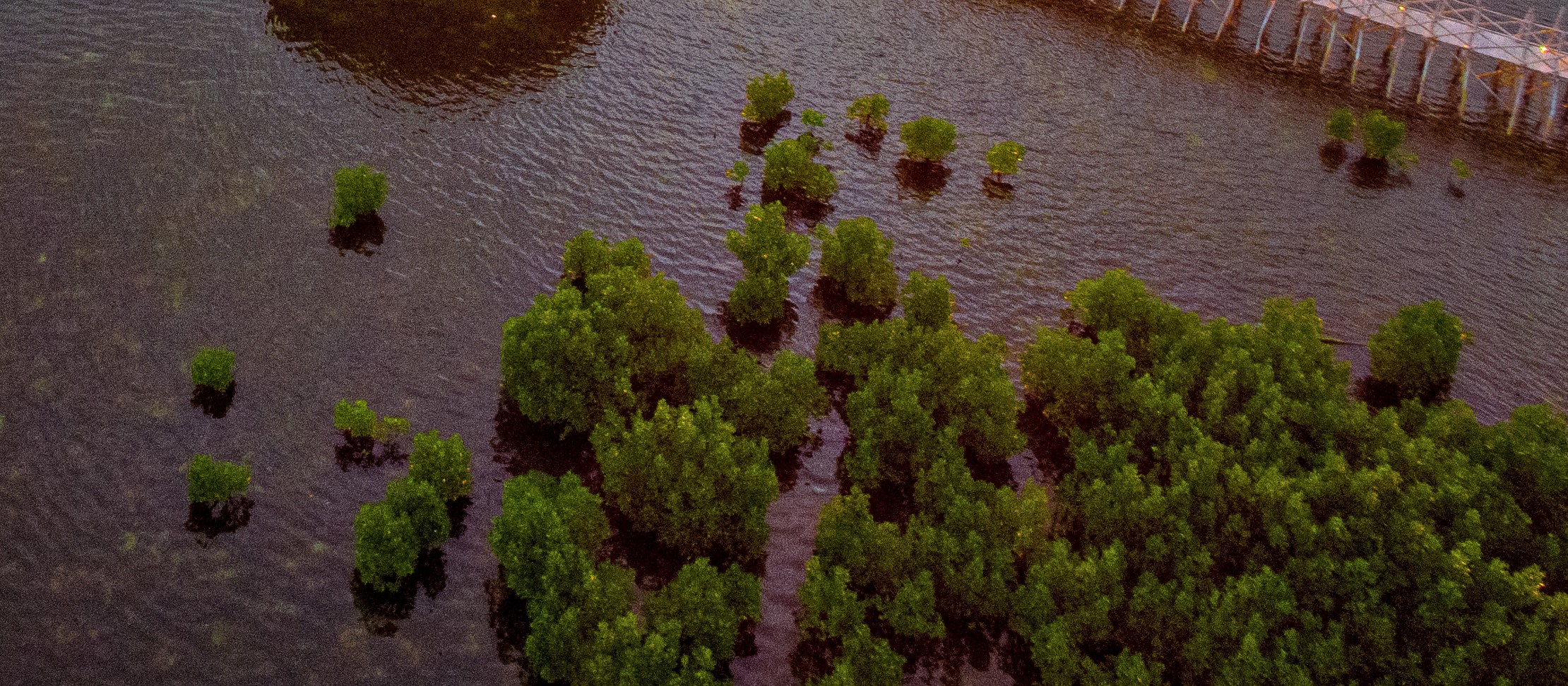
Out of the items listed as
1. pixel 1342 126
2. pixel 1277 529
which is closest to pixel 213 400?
pixel 1277 529

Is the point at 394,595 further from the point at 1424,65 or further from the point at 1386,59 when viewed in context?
the point at 1386,59

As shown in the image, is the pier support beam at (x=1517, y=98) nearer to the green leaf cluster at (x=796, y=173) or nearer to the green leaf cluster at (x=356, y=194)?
the green leaf cluster at (x=796, y=173)

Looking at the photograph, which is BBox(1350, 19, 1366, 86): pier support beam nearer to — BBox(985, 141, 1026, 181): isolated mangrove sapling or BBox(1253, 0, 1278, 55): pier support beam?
BBox(1253, 0, 1278, 55): pier support beam

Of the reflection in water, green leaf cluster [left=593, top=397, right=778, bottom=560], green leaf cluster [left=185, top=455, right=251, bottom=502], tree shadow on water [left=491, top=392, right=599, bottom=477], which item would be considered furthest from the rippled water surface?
green leaf cluster [left=593, top=397, right=778, bottom=560]

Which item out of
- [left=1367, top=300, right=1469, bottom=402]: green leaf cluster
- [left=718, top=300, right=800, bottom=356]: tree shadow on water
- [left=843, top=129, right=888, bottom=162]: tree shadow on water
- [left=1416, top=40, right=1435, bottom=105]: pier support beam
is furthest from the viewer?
[left=1416, top=40, right=1435, bottom=105]: pier support beam

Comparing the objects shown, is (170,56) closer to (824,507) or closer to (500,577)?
(500,577)

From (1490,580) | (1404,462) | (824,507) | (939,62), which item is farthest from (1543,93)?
(824,507)
